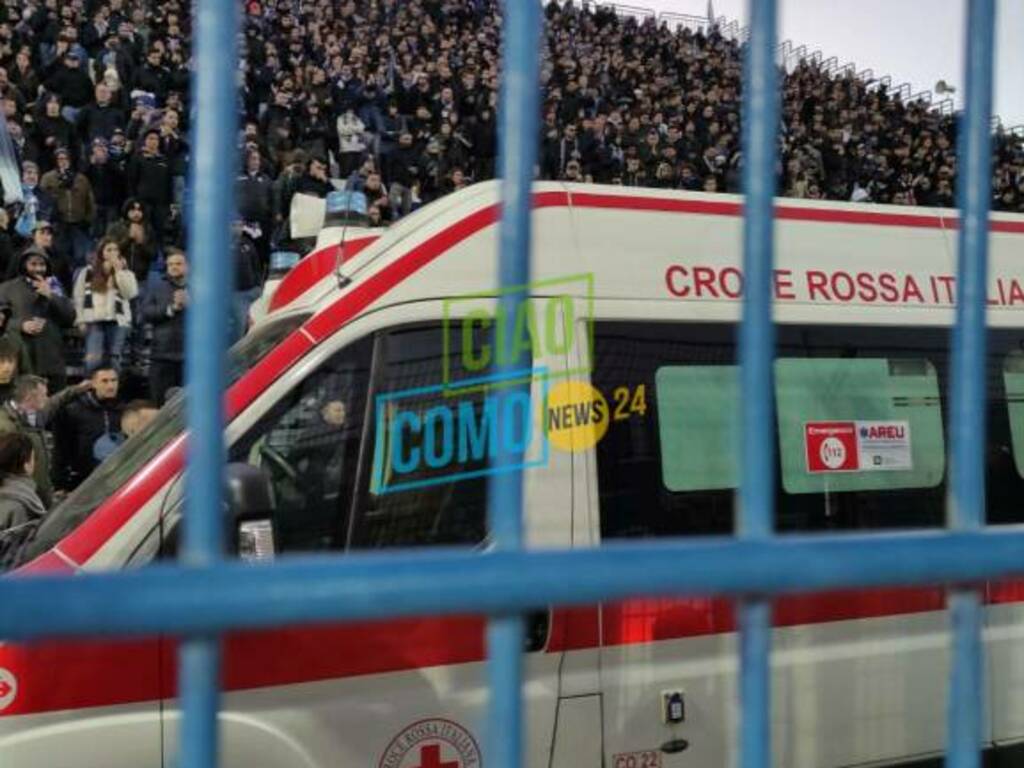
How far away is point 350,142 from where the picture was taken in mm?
12469

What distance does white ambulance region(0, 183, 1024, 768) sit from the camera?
2.55 metres

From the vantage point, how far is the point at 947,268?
355cm

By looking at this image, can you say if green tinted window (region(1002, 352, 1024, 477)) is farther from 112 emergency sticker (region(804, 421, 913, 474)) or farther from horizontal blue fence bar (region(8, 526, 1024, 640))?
horizontal blue fence bar (region(8, 526, 1024, 640))

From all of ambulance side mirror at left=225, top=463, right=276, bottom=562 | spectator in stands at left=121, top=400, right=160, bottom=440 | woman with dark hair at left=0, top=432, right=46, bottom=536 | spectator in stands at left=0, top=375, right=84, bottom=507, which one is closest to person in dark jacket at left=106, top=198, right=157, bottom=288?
spectator in stands at left=0, top=375, right=84, bottom=507

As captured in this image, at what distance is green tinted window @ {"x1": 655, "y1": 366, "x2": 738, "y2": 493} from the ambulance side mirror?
3.87ft

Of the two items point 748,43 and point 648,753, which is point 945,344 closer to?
point 648,753

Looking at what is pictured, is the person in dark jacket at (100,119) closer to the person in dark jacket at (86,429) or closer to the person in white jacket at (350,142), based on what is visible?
the person in white jacket at (350,142)

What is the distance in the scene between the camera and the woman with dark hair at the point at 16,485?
3.52m

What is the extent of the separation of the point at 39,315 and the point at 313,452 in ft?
19.0

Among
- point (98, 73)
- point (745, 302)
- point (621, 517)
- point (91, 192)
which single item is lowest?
point (621, 517)

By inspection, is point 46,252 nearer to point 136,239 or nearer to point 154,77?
point 136,239

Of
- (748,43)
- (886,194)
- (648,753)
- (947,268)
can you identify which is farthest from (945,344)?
(886,194)

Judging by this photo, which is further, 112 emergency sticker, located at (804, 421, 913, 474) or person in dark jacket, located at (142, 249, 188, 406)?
person in dark jacket, located at (142, 249, 188, 406)

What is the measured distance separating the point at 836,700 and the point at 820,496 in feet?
1.93
